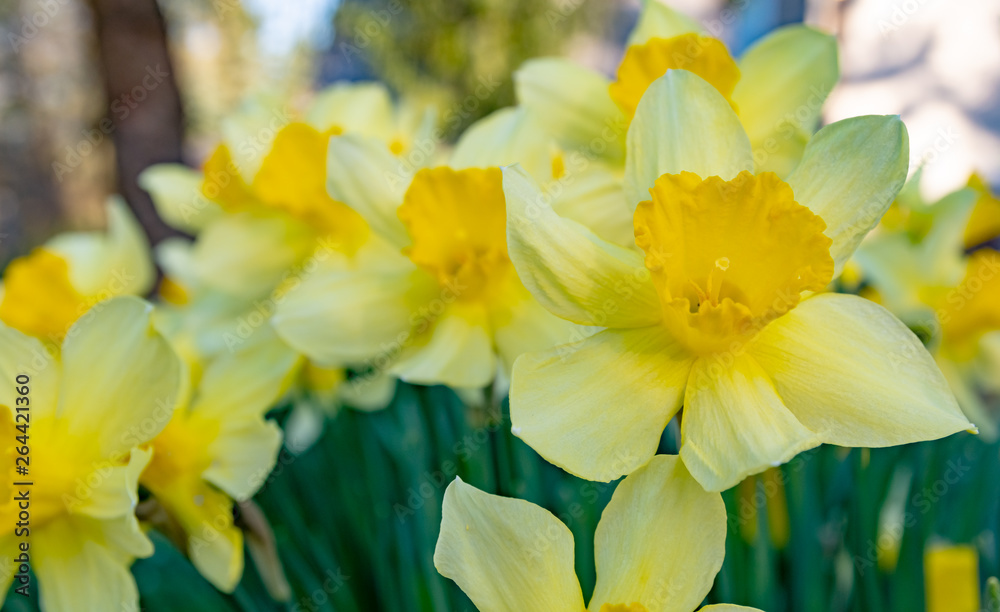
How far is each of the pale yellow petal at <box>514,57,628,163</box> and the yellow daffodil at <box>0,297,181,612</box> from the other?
0.44 meters

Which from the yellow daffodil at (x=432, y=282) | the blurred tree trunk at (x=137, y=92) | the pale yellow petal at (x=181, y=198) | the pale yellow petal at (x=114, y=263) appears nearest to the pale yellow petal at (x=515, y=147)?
the yellow daffodil at (x=432, y=282)

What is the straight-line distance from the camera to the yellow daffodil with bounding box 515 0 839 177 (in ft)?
2.17

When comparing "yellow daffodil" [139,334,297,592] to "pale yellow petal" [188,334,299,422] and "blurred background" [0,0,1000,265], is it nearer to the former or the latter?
"pale yellow petal" [188,334,299,422]

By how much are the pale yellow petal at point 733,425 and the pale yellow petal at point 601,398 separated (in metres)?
0.02

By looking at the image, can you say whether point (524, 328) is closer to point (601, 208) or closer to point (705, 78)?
point (601, 208)

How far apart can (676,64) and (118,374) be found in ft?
1.95

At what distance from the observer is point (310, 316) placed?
71 centimetres

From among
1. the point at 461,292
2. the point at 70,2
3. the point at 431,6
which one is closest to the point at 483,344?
the point at 461,292

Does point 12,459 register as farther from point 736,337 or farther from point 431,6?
point 431,6

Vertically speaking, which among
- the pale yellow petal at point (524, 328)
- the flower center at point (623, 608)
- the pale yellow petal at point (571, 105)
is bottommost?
Result: the flower center at point (623, 608)

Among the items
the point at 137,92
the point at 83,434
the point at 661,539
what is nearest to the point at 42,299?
the point at 83,434

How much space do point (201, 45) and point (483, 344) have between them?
27.5ft

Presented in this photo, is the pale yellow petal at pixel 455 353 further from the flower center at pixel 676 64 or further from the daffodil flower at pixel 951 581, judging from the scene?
the daffodil flower at pixel 951 581

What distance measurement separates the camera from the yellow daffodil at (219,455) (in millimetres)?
643
